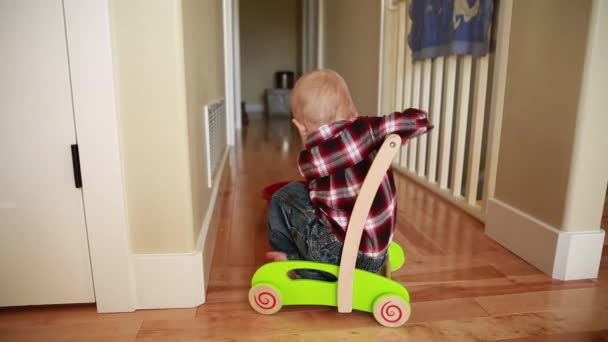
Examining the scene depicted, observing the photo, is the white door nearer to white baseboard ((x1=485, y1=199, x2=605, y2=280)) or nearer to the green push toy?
the green push toy

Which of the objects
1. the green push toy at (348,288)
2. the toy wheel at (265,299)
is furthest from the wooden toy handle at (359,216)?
the toy wheel at (265,299)

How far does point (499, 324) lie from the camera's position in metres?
0.92

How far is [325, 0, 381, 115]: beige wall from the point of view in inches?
105

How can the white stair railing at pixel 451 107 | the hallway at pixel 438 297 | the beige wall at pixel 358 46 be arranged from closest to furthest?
the hallway at pixel 438 297, the white stair railing at pixel 451 107, the beige wall at pixel 358 46

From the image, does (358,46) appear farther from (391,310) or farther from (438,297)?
(391,310)

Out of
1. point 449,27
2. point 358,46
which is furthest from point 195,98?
point 358,46

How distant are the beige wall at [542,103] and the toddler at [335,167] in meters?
0.55

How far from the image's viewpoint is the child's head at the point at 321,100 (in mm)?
869

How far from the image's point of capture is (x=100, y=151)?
2.81 ft

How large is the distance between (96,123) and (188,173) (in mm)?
218

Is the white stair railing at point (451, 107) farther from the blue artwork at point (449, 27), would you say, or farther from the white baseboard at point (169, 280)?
the white baseboard at point (169, 280)

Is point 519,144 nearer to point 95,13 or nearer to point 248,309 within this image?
point 248,309

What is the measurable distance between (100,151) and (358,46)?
2.50 m

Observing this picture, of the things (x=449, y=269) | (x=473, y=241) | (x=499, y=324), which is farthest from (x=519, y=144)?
(x=499, y=324)
